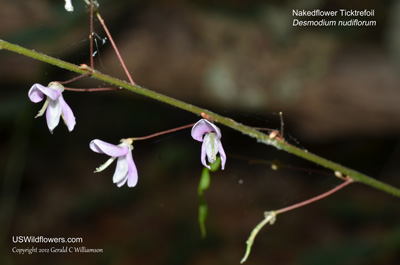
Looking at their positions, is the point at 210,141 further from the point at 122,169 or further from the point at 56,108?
the point at 56,108

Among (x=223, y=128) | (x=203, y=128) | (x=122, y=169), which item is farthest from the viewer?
(x=223, y=128)

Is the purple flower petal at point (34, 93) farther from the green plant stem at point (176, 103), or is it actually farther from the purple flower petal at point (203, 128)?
the purple flower petal at point (203, 128)

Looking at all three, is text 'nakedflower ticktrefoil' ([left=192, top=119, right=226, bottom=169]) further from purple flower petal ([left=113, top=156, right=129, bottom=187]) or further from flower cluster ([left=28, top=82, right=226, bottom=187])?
purple flower petal ([left=113, top=156, right=129, bottom=187])

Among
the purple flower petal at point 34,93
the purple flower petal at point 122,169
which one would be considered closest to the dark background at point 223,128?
the purple flower petal at point 122,169

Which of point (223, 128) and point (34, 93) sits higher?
point (223, 128)

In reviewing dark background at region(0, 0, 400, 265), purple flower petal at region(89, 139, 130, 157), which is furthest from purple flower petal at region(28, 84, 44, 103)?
dark background at region(0, 0, 400, 265)

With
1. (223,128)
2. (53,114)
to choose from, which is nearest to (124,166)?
(53,114)

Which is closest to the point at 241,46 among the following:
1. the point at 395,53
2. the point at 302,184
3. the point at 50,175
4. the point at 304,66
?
the point at 304,66
